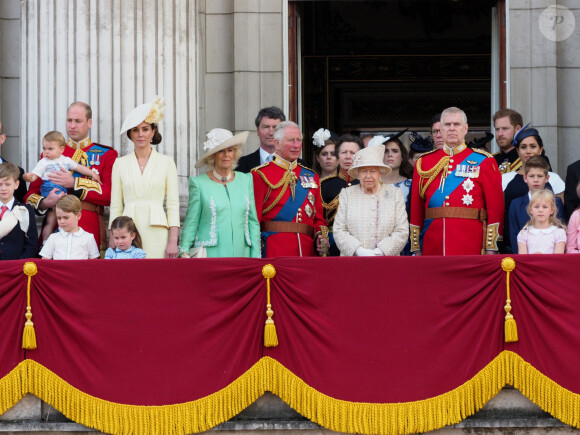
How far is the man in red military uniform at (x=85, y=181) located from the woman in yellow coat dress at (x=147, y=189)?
0.30m

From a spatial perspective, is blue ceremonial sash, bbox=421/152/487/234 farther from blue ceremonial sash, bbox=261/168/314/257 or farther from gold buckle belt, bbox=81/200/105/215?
gold buckle belt, bbox=81/200/105/215

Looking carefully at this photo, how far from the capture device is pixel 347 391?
8.30m

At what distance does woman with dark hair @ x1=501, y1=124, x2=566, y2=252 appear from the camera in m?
9.57

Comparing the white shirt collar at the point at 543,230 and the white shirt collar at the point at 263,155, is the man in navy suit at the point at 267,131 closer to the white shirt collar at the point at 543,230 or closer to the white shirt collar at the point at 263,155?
the white shirt collar at the point at 263,155

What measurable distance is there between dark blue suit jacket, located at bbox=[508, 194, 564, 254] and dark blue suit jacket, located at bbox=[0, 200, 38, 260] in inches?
136

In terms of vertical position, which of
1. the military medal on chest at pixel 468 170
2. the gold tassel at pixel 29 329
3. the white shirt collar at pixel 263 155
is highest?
the white shirt collar at pixel 263 155

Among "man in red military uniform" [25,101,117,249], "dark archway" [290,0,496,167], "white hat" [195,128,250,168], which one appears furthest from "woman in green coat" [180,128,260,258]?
"dark archway" [290,0,496,167]

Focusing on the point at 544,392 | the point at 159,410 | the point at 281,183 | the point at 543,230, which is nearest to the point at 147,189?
the point at 281,183

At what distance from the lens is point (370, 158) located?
9172 mm

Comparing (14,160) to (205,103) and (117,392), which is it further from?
(117,392)

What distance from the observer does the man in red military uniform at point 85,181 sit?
9.69 metres

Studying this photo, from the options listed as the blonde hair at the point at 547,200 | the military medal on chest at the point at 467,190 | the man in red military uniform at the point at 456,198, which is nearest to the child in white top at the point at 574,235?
the blonde hair at the point at 547,200

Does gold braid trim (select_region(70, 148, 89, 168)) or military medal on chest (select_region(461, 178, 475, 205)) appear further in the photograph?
gold braid trim (select_region(70, 148, 89, 168))

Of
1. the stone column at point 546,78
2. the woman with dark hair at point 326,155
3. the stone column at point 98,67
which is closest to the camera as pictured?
the woman with dark hair at point 326,155
